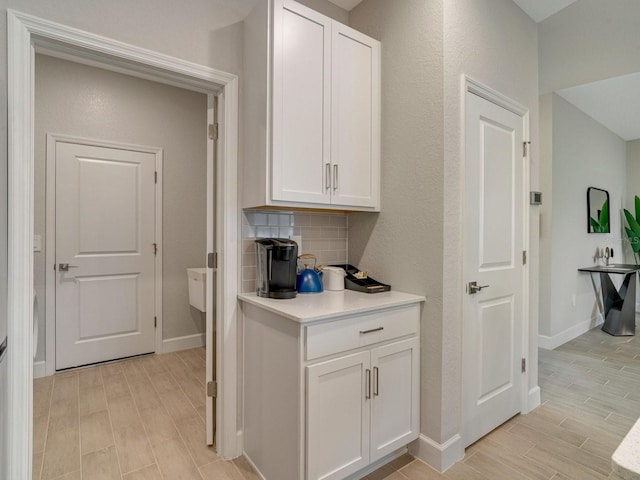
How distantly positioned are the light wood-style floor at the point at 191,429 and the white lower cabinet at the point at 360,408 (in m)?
0.26

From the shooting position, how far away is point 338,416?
5.10ft

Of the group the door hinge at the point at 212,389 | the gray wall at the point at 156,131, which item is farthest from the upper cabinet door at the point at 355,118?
the gray wall at the point at 156,131

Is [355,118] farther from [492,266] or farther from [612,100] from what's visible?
[612,100]

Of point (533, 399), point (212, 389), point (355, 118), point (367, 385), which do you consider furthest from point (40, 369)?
point (533, 399)

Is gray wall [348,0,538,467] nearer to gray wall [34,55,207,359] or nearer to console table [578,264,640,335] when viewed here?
gray wall [34,55,207,359]

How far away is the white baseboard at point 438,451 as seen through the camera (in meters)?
1.82

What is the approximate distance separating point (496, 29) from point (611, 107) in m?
3.28

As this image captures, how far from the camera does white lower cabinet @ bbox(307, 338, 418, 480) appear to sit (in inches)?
58.7

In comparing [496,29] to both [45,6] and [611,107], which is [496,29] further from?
[611,107]

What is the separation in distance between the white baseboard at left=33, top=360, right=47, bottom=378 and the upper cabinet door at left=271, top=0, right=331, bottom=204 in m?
2.89

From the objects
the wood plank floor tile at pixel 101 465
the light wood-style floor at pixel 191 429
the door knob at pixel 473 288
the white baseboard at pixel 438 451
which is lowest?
the wood plank floor tile at pixel 101 465

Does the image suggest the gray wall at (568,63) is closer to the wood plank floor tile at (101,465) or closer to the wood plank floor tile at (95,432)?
Answer: the wood plank floor tile at (101,465)

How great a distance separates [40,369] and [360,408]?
118 inches

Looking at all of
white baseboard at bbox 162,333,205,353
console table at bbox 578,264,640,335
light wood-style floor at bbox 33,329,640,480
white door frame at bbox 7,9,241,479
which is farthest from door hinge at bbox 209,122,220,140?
console table at bbox 578,264,640,335
